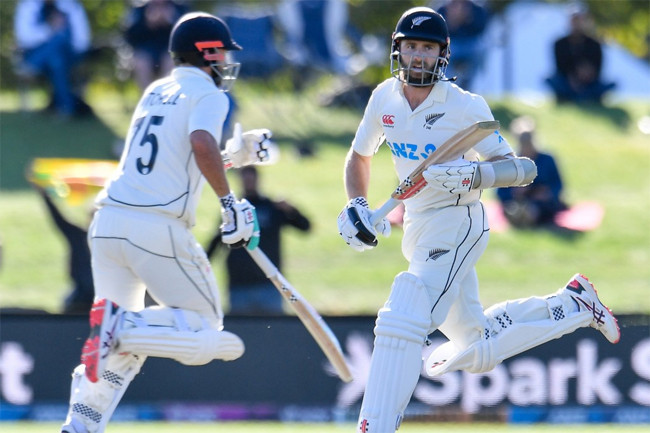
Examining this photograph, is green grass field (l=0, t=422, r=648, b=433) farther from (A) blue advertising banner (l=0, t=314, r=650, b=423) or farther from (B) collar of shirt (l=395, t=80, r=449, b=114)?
(B) collar of shirt (l=395, t=80, r=449, b=114)

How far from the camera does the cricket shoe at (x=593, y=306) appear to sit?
5.70 metres

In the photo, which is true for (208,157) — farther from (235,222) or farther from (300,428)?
(300,428)

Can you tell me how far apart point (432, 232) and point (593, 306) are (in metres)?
0.89

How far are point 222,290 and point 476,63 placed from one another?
409 cm

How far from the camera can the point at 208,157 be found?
546 cm

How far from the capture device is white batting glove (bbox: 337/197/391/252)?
521cm

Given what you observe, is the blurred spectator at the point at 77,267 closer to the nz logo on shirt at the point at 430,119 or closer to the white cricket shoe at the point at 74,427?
the white cricket shoe at the point at 74,427

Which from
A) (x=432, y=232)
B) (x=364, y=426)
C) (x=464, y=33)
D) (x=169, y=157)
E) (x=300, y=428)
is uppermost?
(x=464, y=33)

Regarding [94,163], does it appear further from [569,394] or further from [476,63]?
[569,394]

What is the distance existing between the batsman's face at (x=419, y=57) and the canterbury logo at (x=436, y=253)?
715 millimetres

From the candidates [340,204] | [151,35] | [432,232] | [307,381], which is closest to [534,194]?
[340,204]

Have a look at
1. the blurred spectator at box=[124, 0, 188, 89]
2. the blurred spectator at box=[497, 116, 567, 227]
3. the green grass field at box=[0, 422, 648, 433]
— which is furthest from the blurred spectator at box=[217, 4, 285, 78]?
the green grass field at box=[0, 422, 648, 433]

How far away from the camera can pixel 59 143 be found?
12289mm

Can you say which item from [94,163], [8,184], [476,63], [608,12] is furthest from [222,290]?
[608,12]
